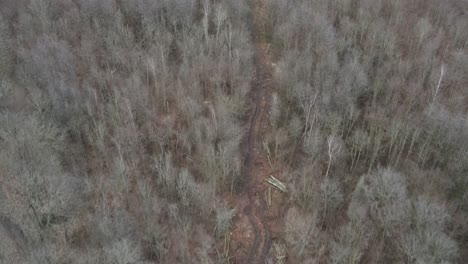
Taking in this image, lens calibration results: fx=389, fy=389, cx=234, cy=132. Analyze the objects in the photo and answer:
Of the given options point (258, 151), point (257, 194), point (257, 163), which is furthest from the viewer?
point (258, 151)

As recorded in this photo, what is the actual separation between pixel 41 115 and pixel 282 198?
109ft

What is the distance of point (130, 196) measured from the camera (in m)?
47.7

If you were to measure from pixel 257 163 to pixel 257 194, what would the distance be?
4.94 metres

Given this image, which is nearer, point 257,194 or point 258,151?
point 257,194

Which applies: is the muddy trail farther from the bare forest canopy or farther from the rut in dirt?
the bare forest canopy

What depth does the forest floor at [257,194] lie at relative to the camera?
4656cm

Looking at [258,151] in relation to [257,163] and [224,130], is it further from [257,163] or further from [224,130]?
[224,130]

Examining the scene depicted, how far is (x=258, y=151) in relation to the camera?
56.1m

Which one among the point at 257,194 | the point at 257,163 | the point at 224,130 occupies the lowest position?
the point at 257,194

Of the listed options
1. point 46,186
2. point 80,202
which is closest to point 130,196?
point 80,202

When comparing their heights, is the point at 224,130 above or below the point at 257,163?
above

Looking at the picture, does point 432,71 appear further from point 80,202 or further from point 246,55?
point 80,202

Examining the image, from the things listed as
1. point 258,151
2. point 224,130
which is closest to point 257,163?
point 258,151

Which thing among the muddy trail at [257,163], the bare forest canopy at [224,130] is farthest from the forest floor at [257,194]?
the bare forest canopy at [224,130]
